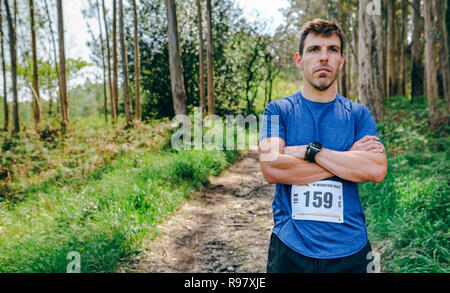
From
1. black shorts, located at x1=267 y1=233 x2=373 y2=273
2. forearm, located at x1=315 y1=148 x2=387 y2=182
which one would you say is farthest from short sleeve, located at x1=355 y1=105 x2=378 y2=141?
black shorts, located at x1=267 y1=233 x2=373 y2=273

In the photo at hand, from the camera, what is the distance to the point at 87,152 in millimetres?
9453

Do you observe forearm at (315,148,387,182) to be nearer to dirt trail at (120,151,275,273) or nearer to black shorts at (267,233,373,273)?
black shorts at (267,233,373,273)

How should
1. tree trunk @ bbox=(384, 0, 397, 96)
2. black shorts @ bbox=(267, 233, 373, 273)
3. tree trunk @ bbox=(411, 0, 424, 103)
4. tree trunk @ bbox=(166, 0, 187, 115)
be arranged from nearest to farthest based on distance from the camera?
1. black shorts @ bbox=(267, 233, 373, 273)
2. tree trunk @ bbox=(166, 0, 187, 115)
3. tree trunk @ bbox=(411, 0, 424, 103)
4. tree trunk @ bbox=(384, 0, 397, 96)

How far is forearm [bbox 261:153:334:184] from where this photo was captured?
1.96 m

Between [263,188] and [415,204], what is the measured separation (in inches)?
129

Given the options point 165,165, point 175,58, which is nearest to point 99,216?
point 165,165

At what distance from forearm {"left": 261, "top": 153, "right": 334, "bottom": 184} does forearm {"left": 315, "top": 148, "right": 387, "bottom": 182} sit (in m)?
0.05

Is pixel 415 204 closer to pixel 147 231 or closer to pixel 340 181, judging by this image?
pixel 340 181

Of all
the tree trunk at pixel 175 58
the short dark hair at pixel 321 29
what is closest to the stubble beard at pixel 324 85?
the short dark hair at pixel 321 29

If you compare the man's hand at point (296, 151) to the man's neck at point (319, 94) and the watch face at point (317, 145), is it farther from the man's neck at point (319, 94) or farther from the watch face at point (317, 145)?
the man's neck at point (319, 94)

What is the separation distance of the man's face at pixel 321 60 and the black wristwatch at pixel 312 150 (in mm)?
330

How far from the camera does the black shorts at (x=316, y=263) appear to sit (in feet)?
5.85
